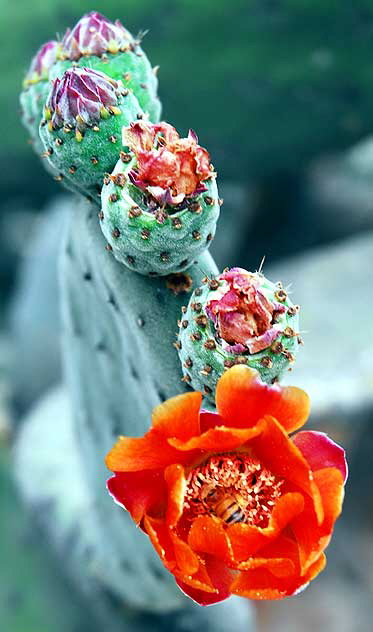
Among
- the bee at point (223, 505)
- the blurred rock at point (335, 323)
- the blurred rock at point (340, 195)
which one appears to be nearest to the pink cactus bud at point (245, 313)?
the bee at point (223, 505)

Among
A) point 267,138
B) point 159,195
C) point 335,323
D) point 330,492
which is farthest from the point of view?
point 267,138

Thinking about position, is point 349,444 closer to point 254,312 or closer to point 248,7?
point 248,7

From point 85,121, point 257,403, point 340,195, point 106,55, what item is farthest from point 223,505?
A: point 340,195

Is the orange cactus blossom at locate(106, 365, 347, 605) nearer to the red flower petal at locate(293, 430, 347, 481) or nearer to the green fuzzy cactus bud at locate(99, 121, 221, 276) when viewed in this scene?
the red flower petal at locate(293, 430, 347, 481)

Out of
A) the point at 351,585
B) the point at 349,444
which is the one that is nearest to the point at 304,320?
the point at 349,444

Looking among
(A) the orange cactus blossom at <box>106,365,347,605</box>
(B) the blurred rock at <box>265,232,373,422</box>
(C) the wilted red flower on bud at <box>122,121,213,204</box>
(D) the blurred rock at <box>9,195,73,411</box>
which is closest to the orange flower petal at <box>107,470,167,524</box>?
(A) the orange cactus blossom at <box>106,365,347,605</box>

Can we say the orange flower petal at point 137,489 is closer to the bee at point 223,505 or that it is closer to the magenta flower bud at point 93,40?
the bee at point 223,505

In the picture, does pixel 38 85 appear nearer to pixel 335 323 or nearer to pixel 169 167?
pixel 169 167
